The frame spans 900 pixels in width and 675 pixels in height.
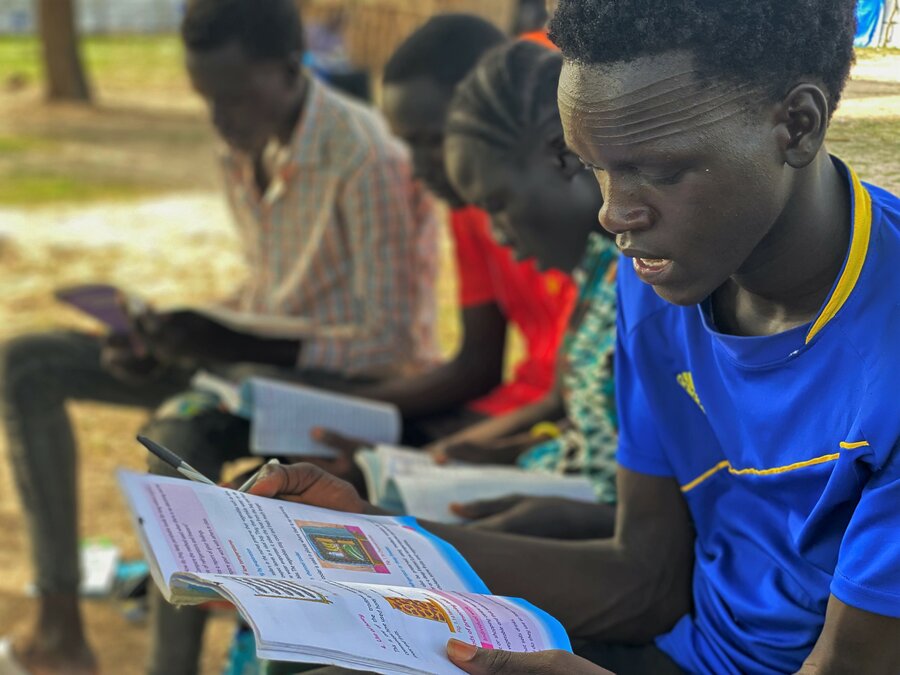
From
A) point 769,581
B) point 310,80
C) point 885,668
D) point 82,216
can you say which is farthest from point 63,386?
point 82,216

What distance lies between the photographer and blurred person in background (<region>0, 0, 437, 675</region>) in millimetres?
2990

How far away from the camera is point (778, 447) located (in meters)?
1.48

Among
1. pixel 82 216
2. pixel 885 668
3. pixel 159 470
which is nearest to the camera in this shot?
pixel 885 668

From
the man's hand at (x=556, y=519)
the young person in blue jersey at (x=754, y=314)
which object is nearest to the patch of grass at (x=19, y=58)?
the man's hand at (x=556, y=519)

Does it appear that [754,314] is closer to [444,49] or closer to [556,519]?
[556,519]

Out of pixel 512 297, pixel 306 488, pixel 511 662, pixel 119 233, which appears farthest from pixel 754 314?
pixel 119 233

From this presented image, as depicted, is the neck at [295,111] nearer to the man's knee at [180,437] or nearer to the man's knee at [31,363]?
the man's knee at [31,363]

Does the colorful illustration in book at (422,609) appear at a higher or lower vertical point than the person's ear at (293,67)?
lower

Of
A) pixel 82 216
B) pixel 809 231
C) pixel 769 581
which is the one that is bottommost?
pixel 82 216

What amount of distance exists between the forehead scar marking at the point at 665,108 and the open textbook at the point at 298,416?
4.41 feet

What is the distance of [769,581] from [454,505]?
67 centimetres

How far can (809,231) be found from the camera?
54.6 inches

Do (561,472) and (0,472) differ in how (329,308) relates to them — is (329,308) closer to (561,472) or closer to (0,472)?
(561,472)

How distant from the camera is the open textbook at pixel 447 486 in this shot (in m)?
2.08
